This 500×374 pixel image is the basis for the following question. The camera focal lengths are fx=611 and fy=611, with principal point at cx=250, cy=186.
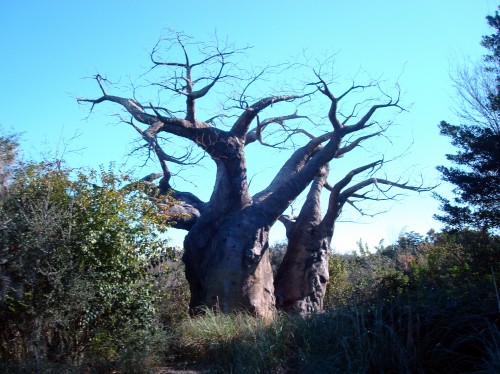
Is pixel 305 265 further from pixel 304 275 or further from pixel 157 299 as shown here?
pixel 157 299

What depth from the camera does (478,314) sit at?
24.8ft

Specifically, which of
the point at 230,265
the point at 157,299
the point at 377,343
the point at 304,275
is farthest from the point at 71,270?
the point at 304,275

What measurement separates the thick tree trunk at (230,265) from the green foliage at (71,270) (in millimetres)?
3224

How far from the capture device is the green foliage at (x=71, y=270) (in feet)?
30.1

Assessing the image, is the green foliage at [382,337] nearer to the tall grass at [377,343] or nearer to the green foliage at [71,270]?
the tall grass at [377,343]

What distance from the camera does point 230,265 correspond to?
15047 millimetres

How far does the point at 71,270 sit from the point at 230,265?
19.1ft

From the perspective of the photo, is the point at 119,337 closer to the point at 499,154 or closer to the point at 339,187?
the point at 499,154

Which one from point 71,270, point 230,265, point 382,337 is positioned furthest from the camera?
point 230,265

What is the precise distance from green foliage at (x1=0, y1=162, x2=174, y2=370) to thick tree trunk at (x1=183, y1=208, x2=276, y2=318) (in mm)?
3224

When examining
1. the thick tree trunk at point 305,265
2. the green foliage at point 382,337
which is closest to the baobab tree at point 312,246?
the thick tree trunk at point 305,265

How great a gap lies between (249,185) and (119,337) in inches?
270

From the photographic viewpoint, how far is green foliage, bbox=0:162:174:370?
9172 millimetres

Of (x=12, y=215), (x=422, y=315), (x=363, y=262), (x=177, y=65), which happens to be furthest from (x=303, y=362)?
(x=363, y=262)
